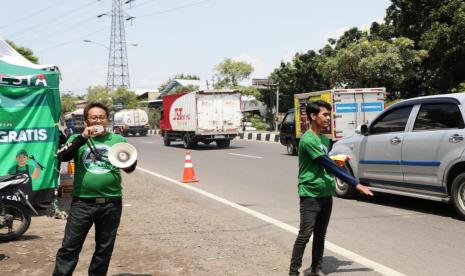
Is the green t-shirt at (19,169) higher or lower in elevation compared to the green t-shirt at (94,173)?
lower

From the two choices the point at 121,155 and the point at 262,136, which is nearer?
the point at 121,155

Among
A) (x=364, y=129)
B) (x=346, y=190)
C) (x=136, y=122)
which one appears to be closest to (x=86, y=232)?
(x=364, y=129)

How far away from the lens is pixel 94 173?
13.1 feet

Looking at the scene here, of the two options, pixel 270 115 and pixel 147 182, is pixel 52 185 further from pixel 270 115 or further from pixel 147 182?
pixel 270 115

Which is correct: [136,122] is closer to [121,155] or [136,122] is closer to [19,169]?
[19,169]

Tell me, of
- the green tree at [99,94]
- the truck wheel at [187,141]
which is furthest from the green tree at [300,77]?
the green tree at [99,94]

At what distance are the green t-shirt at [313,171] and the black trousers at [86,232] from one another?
1.64 metres

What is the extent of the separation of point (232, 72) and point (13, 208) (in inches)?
2167

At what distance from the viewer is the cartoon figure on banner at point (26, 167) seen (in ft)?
24.4

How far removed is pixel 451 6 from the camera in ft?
75.1

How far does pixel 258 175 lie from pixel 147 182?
2.78 metres

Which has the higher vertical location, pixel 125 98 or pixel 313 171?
pixel 125 98

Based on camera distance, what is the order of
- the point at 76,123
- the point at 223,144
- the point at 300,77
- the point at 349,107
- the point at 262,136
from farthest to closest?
the point at 300,77
the point at 262,136
the point at 76,123
the point at 223,144
the point at 349,107

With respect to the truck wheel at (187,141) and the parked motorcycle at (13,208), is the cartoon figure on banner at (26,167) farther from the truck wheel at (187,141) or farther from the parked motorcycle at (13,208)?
the truck wheel at (187,141)
